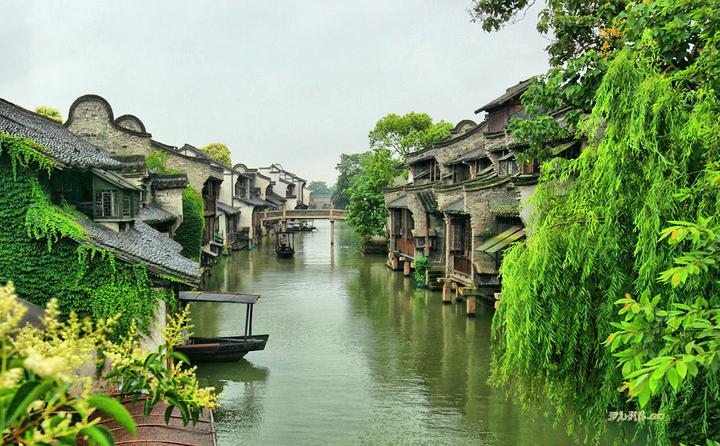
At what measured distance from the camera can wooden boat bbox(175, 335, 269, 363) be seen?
17.3m

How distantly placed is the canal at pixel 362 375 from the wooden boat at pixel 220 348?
14.2 inches

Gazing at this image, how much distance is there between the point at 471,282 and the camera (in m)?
24.8

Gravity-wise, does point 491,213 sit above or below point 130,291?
above

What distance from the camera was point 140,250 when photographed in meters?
14.4

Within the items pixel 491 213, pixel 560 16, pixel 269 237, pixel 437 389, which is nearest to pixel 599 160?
pixel 560 16

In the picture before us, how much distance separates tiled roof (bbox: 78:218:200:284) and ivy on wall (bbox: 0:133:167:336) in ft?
0.94

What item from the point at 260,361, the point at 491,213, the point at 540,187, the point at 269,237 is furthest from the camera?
the point at 269,237

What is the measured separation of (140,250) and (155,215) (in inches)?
454

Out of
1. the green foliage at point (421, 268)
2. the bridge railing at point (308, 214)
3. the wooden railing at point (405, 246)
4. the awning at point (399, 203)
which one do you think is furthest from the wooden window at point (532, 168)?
the bridge railing at point (308, 214)

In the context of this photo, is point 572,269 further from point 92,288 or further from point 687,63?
point 92,288

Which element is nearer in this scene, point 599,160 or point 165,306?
point 599,160

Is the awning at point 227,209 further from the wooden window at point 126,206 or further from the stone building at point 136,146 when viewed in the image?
the wooden window at point 126,206

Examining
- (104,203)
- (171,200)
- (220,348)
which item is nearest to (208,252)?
(171,200)

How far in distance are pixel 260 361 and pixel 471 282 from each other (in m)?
10.6
